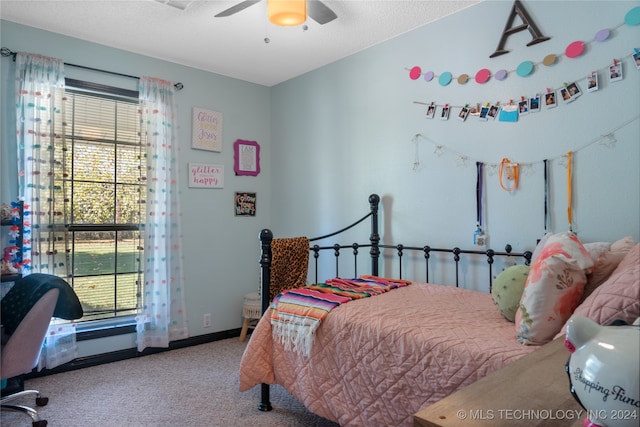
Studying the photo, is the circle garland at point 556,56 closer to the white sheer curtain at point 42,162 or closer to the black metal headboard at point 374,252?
the black metal headboard at point 374,252

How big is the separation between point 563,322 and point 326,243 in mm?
2204

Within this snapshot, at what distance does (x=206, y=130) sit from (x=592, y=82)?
2.75m

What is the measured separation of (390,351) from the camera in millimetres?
1586

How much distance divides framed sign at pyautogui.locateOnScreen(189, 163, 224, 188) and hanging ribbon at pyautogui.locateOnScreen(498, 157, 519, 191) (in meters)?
2.29

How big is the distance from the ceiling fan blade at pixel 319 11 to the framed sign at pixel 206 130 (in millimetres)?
1584

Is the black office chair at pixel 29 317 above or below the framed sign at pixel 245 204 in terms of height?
below

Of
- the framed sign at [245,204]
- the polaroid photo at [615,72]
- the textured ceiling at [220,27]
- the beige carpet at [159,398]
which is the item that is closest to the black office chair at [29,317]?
the beige carpet at [159,398]

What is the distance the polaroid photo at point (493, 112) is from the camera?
233 cm

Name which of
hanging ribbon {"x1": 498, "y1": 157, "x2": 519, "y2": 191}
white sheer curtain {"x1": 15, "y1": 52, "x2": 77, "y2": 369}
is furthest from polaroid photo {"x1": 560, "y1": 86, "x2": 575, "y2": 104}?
white sheer curtain {"x1": 15, "y1": 52, "x2": 77, "y2": 369}

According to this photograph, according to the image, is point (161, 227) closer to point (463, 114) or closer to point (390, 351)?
point (390, 351)

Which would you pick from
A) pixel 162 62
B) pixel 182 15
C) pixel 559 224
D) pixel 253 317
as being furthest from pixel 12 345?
pixel 559 224

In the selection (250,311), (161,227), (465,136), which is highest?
(465,136)

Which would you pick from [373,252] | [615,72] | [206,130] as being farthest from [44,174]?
[615,72]

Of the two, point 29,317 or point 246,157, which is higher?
point 246,157
